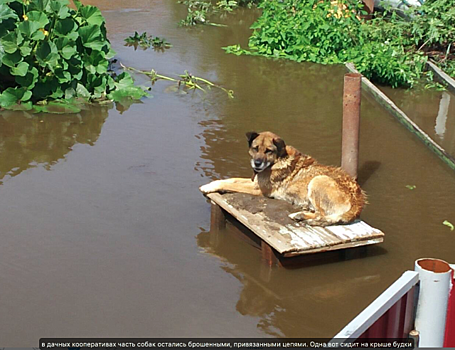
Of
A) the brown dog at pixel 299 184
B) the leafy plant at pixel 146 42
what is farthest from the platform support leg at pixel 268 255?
the leafy plant at pixel 146 42

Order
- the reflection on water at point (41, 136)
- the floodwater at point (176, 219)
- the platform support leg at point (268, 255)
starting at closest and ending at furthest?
1. the floodwater at point (176, 219)
2. the platform support leg at point (268, 255)
3. the reflection on water at point (41, 136)

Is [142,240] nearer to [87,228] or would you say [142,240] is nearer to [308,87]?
[87,228]

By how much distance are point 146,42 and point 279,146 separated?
27.5ft

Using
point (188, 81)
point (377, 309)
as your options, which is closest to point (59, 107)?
point (188, 81)

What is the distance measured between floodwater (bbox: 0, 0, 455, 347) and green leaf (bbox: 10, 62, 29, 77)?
2.08 feet

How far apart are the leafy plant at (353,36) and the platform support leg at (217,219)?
6.72 meters

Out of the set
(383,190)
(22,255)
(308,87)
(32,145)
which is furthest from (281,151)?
(308,87)

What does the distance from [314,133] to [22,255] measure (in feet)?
16.9

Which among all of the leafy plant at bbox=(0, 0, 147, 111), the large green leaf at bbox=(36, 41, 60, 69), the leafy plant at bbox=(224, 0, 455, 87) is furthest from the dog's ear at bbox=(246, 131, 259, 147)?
the leafy plant at bbox=(224, 0, 455, 87)

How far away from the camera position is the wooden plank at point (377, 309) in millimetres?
3145

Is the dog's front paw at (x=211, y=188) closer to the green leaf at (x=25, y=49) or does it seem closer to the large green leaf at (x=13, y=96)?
the large green leaf at (x=13, y=96)

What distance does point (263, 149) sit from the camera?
6910 mm

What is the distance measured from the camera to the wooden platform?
612 centimetres

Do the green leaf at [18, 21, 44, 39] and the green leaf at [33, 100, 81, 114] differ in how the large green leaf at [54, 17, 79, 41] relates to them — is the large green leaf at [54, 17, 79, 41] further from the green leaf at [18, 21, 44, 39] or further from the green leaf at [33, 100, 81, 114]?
the green leaf at [33, 100, 81, 114]
